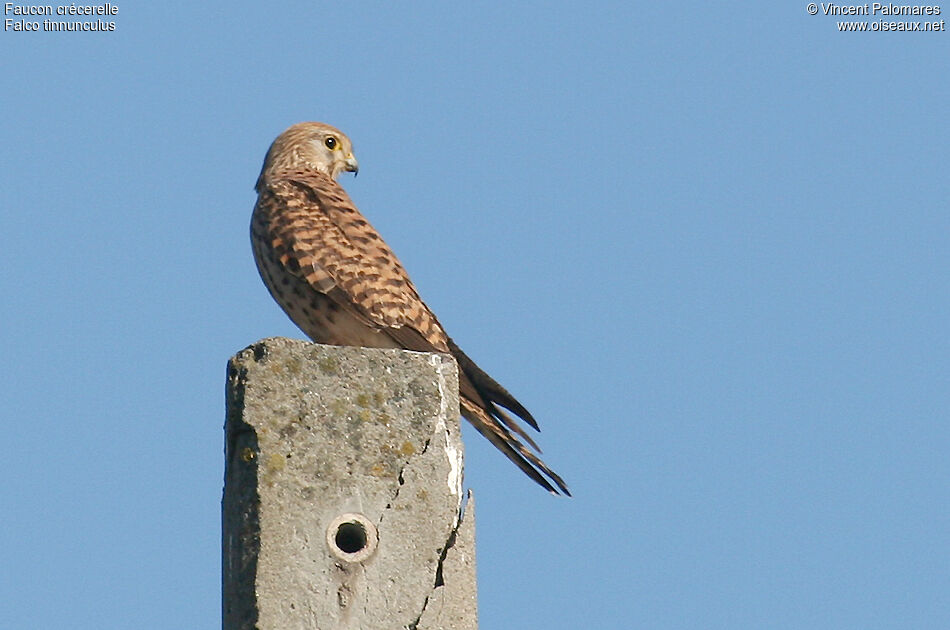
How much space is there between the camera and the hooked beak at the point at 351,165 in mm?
7586

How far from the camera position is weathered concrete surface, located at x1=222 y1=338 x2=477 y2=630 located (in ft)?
11.8

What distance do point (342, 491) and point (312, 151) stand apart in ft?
13.1

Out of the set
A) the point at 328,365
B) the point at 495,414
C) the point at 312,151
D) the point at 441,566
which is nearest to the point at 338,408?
the point at 328,365

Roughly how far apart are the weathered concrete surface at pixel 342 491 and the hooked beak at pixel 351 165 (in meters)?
3.90

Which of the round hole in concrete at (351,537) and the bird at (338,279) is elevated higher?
the bird at (338,279)

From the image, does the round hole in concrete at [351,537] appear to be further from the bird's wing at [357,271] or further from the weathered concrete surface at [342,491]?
the bird's wing at [357,271]

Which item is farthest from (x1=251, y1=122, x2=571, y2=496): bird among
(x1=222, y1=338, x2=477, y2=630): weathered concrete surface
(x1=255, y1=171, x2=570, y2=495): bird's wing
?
(x1=222, y1=338, x2=477, y2=630): weathered concrete surface

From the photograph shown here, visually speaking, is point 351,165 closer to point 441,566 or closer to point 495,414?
point 495,414

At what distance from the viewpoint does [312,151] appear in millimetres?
7438

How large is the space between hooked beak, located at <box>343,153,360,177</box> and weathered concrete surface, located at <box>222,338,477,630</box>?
3.90 m

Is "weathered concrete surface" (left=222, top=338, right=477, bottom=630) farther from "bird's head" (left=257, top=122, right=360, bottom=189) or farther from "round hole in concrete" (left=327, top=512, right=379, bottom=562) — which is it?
"bird's head" (left=257, top=122, right=360, bottom=189)

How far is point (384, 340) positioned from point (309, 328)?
0.93 feet

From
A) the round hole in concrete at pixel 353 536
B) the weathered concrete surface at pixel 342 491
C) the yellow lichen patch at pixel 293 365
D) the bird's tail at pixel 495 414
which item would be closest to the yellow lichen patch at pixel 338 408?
the weathered concrete surface at pixel 342 491

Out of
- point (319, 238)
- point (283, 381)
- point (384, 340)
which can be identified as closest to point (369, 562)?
point (283, 381)
